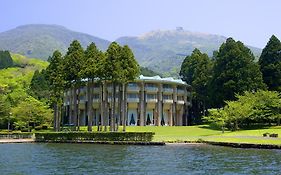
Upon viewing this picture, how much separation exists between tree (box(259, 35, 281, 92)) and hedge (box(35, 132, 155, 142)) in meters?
36.4

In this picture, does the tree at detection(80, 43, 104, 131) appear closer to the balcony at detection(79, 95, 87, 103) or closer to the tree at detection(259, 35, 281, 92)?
the balcony at detection(79, 95, 87, 103)

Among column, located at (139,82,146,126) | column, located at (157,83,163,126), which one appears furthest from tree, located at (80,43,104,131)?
column, located at (157,83,163,126)

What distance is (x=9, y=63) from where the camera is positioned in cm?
19662

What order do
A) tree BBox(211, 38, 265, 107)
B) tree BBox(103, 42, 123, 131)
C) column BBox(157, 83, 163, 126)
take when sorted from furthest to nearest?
column BBox(157, 83, 163, 126)
tree BBox(211, 38, 265, 107)
tree BBox(103, 42, 123, 131)

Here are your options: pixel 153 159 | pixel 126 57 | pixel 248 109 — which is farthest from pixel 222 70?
pixel 153 159

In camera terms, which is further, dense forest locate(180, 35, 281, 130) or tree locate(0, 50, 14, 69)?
tree locate(0, 50, 14, 69)

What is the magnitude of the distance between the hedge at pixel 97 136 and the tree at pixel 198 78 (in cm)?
3742

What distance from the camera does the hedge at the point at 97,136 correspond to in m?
52.3

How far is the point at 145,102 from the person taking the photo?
9100 cm

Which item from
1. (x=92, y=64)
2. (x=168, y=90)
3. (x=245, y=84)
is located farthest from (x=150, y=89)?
(x=92, y=64)

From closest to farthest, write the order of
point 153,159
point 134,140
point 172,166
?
1. point 172,166
2. point 153,159
3. point 134,140

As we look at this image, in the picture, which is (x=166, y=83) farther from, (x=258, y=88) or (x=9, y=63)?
(x=9, y=63)

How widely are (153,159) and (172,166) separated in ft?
15.0

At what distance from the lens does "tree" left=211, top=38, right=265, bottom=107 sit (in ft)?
252
